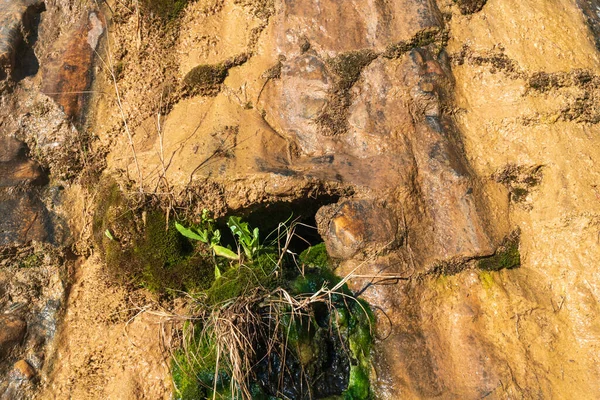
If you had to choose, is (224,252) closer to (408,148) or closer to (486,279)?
(408,148)

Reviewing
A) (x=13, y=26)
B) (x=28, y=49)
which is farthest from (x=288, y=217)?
(x=13, y=26)

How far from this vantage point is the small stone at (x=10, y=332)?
12.1 feet

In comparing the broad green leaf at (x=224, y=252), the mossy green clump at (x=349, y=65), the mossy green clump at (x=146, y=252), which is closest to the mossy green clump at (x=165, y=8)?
the mossy green clump at (x=349, y=65)

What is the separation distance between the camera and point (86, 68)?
14.1 feet

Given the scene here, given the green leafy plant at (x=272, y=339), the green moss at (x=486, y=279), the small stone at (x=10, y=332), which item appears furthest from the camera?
the small stone at (x=10, y=332)

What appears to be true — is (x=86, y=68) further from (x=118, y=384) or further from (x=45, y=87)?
(x=118, y=384)

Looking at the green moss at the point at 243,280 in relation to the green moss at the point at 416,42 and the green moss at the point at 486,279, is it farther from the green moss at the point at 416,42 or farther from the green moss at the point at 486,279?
the green moss at the point at 416,42

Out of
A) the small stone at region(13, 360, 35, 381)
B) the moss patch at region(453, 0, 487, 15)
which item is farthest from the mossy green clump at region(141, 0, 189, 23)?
the small stone at region(13, 360, 35, 381)

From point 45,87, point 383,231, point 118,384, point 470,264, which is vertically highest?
point 45,87

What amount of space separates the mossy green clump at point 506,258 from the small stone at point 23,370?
2.89m

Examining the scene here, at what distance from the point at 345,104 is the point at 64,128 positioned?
6.61 ft

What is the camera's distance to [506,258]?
365 cm

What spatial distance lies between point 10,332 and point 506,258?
3182 mm

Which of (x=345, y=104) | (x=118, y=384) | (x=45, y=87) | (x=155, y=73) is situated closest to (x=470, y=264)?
(x=345, y=104)
